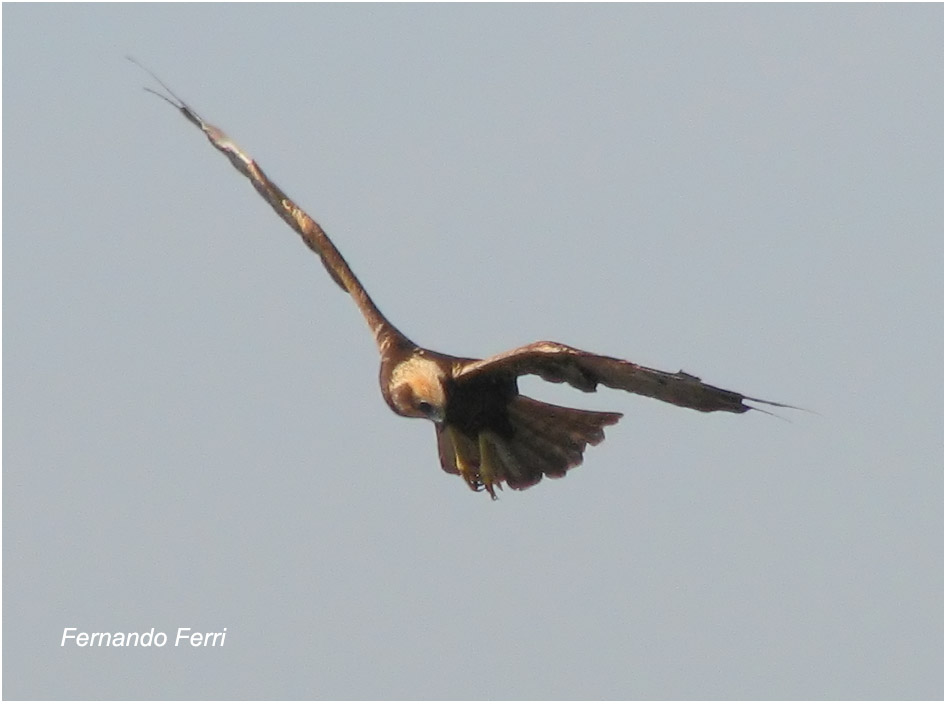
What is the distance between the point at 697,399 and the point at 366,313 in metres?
3.57

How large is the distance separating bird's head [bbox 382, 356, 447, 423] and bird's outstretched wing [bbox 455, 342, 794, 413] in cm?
52

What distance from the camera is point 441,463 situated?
13.7 metres

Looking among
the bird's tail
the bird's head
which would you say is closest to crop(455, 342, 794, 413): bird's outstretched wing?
the bird's head

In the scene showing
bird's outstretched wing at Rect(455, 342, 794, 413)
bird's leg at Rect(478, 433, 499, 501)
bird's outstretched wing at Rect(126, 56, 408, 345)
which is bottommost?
bird's outstretched wing at Rect(455, 342, 794, 413)

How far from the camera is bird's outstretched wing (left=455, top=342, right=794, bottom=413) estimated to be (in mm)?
10859

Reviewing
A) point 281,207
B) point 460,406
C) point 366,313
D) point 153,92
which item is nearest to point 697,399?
point 460,406

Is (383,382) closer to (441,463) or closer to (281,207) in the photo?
(441,463)

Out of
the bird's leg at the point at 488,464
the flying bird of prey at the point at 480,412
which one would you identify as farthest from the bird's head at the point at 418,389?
the bird's leg at the point at 488,464

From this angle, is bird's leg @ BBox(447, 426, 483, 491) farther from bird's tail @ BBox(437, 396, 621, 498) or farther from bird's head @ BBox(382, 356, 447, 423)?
bird's head @ BBox(382, 356, 447, 423)

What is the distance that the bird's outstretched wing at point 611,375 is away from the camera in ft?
35.6

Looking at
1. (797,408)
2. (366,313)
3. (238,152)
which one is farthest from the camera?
(238,152)

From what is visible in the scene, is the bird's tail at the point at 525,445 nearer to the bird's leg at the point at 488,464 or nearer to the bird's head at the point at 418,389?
the bird's leg at the point at 488,464

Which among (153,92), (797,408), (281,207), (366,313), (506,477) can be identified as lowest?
(797,408)

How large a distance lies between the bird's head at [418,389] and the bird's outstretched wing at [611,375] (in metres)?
0.52
